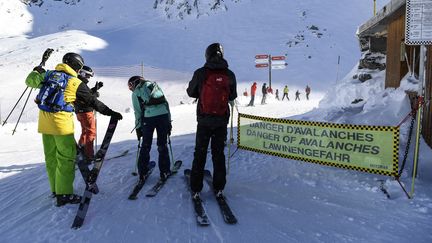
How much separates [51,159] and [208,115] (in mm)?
2335

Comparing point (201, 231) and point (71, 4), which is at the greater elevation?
point (71, 4)

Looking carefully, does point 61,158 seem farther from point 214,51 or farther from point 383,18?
point 383,18

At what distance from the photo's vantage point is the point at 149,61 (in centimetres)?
4534

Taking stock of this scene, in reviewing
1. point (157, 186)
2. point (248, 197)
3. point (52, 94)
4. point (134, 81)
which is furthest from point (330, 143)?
point (52, 94)

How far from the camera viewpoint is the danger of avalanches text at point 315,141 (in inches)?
220

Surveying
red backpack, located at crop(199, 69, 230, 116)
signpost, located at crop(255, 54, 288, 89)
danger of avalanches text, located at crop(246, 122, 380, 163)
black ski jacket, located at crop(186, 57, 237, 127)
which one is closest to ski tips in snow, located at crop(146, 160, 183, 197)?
black ski jacket, located at crop(186, 57, 237, 127)

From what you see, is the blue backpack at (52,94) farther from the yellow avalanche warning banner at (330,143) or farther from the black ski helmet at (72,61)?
the yellow avalanche warning banner at (330,143)

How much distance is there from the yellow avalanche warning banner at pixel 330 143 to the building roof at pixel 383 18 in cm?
355

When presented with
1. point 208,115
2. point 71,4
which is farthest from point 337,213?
point 71,4

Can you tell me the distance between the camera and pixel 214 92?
477 cm

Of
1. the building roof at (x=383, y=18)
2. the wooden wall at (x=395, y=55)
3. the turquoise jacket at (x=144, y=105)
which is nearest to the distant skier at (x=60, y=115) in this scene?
the turquoise jacket at (x=144, y=105)

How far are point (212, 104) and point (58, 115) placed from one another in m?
2.09

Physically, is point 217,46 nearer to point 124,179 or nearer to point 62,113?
point 62,113

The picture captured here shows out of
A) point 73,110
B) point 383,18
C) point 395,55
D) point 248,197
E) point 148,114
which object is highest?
point 383,18
